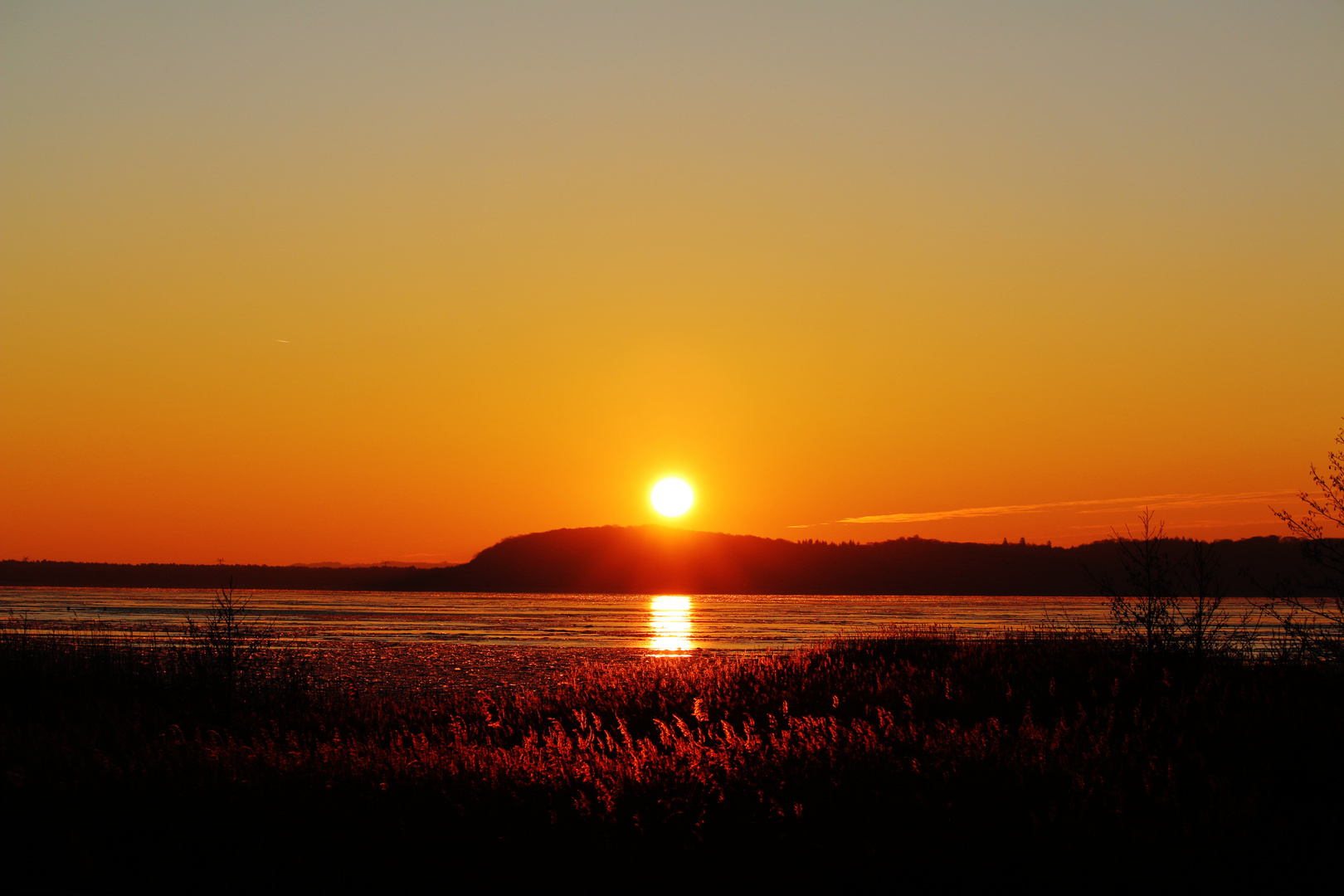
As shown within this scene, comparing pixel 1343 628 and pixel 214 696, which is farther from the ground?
pixel 1343 628

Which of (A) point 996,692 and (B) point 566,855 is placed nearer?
(B) point 566,855

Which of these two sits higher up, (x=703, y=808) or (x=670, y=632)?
(x=703, y=808)

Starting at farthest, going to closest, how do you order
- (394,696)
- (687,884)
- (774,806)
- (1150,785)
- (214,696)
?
(394,696) < (214,696) < (1150,785) < (774,806) < (687,884)

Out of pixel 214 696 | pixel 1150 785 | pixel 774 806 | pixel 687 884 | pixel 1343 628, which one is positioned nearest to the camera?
pixel 687 884

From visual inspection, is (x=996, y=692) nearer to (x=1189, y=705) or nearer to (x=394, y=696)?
(x=1189, y=705)

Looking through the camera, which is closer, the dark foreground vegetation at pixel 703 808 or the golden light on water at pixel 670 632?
the dark foreground vegetation at pixel 703 808

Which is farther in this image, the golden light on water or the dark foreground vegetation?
the golden light on water

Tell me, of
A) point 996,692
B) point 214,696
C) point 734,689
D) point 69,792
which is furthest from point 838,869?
point 214,696

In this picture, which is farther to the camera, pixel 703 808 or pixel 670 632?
pixel 670 632

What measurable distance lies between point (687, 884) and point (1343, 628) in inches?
532

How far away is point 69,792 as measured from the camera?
11.1 meters

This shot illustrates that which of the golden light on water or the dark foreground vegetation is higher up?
the dark foreground vegetation

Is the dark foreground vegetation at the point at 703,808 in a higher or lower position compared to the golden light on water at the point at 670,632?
higher

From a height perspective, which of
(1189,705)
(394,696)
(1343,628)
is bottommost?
(394,696)
